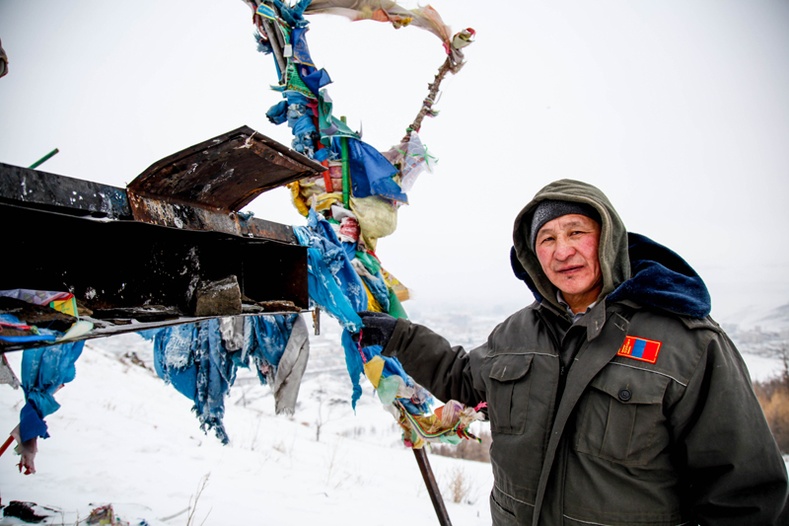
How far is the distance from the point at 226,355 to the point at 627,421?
2580 millimetres

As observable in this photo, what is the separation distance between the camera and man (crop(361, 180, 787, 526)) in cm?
124

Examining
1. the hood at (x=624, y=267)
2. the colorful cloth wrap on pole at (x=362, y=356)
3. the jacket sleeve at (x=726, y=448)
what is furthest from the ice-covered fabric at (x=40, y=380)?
the jacket sleeve at (x=726, y=448)

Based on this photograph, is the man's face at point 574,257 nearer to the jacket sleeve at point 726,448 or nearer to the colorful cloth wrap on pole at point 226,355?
the jacket sleeve at point 726,448

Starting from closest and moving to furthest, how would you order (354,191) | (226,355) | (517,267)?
1. (517,267)
2. (226,355)
3. (354,191)

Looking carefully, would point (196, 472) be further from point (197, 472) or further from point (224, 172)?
point (224, 172)

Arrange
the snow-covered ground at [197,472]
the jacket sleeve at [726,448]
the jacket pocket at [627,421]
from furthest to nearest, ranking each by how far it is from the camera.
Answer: the snow-covered ground at [197,472]
the jacket pocket at [627,421]
the jacket sleeve at [726,448]

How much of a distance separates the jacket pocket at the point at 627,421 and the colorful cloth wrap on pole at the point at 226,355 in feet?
6.23

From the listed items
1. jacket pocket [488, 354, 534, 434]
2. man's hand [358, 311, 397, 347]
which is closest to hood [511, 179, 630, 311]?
jacket pocket [488, 354, 534, 434]

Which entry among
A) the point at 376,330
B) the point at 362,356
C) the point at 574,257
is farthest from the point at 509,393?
the point at 362,356

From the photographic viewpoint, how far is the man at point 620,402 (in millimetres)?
1238

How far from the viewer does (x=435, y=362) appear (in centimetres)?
217

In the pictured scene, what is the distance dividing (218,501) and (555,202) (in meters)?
4.80

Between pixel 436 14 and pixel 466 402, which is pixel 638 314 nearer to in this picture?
pixel 466 402

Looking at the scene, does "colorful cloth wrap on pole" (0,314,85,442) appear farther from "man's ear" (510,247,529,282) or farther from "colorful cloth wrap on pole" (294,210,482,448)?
"man's ear" (510,247,529,282)
